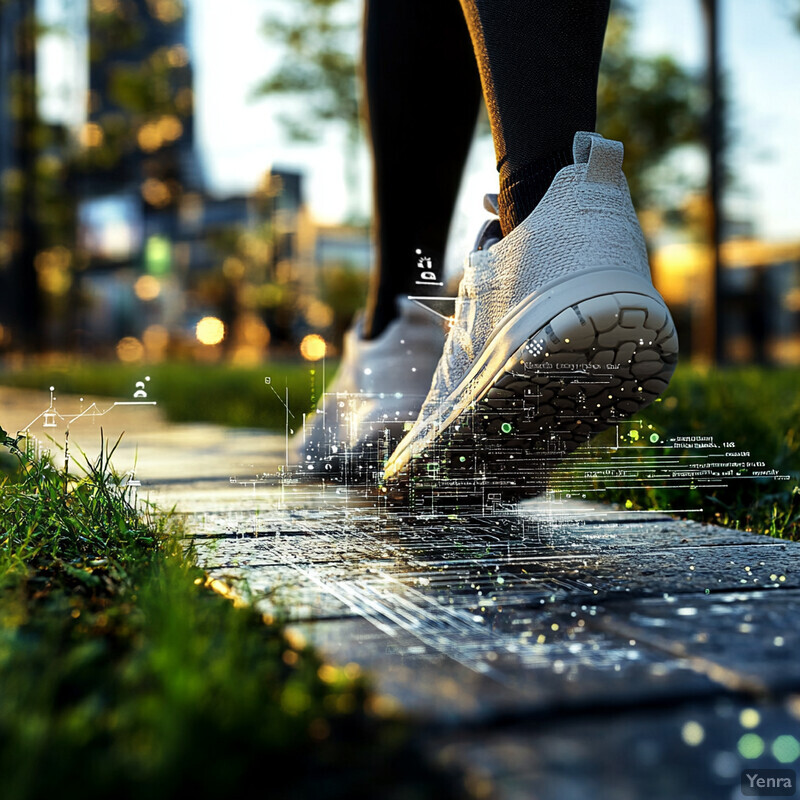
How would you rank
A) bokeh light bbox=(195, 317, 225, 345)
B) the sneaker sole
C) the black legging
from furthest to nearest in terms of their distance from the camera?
the black legging
bokeh light bbox=(195, 317, 225, 345)
the sneaker sole

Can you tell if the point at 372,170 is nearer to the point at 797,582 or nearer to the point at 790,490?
the point at 790,490

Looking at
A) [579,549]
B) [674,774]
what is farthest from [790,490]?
[674,774]

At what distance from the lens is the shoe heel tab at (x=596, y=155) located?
50.6 inches

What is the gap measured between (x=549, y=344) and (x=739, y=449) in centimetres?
89

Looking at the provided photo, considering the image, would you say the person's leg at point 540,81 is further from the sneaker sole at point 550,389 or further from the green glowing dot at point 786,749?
the green glowing dot at point 786,749

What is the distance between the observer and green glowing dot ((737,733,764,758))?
0.57 m

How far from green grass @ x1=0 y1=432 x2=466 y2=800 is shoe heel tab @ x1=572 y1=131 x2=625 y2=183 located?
0.75m

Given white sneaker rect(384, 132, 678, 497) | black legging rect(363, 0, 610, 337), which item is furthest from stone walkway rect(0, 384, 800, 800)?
black legging rect(363, 0, 610, 337)

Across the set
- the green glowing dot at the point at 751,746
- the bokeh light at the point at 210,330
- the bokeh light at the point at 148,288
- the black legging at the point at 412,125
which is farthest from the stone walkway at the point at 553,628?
the bokeh light at the point at 148,288

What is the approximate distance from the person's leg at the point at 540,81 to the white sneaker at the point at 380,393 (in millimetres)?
359

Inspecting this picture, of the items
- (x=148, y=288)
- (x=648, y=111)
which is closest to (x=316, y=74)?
(x=648, y=111)

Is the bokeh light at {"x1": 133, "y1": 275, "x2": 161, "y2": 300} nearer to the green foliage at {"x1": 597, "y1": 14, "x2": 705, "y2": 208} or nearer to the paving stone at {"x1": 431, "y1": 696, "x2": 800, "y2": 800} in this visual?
the green foliage at {"x1": 597, "y1": 14, "x2": 705, "y2": 208}

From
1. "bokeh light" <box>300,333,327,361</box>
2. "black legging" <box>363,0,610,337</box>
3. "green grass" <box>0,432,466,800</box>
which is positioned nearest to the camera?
"green grass" <box>0,432,466,800</box>

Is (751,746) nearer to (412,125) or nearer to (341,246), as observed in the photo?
(412,125)
